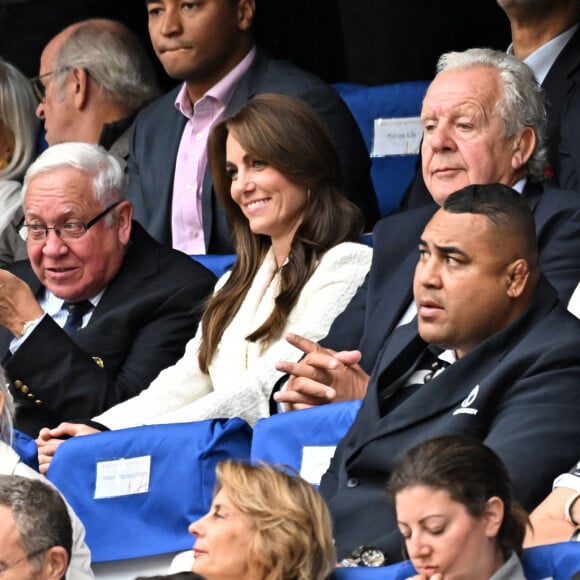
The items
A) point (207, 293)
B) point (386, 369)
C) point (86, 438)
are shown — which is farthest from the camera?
point (207, 293)

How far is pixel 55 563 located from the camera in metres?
3.80

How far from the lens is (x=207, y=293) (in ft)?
18.4

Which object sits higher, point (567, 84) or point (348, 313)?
point (567, 84)

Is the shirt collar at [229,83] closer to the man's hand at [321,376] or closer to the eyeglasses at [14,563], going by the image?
the man's hand at [321,376]

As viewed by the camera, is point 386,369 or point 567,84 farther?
point 567,84

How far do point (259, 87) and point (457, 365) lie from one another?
238 cm

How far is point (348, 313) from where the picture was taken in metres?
4.89

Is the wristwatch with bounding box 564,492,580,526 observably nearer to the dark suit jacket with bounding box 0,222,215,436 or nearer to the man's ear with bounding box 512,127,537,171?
the man's ear with bounding box 512,127,537,171

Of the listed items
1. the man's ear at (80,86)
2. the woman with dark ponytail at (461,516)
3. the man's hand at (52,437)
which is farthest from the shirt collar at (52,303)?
the woman with dark ponytail at (461,516)

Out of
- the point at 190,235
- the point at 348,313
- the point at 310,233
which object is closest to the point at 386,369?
the point at 348,313

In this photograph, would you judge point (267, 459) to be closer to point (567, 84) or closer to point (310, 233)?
point (310, 233)

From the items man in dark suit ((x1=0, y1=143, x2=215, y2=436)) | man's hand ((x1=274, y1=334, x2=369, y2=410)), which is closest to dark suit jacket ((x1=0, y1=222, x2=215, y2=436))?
man in dark suit ((x1=0, y1=143, x2=215, y2=436))

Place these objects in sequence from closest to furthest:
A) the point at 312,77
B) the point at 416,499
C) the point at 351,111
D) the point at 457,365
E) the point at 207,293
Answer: the point at 416,499 → the point at 457,365 → the point at 207,293 → the point at 312,77 → the point at 351,111

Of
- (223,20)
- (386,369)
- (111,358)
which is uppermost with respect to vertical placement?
(223,20)
